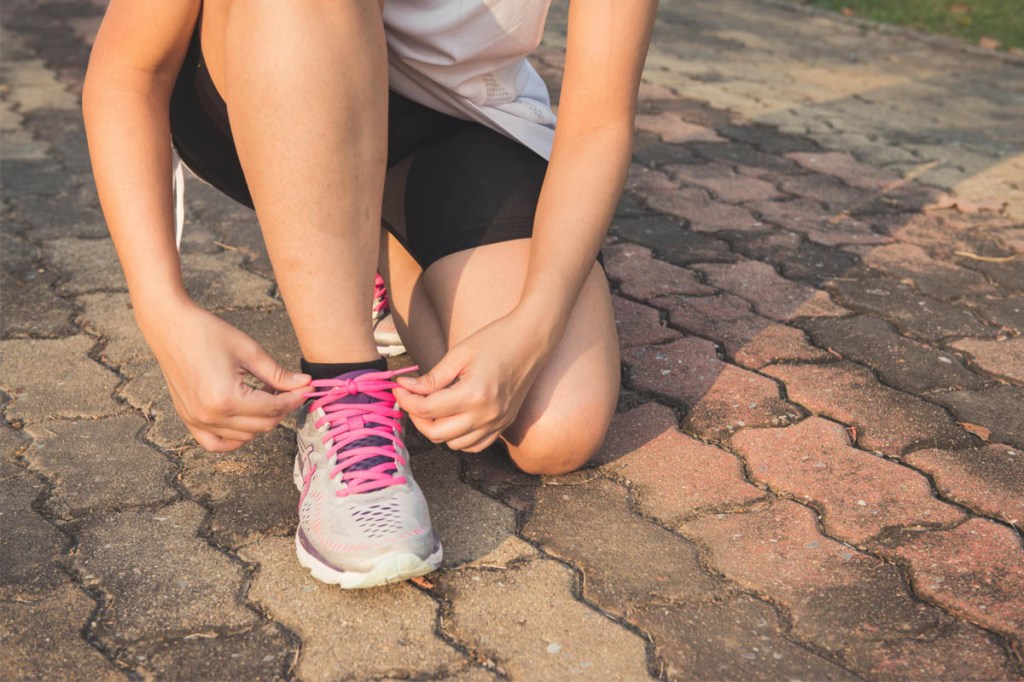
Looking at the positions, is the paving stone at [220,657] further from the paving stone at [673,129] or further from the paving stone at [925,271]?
the paving stone at [673,129]

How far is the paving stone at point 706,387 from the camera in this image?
1.98 m

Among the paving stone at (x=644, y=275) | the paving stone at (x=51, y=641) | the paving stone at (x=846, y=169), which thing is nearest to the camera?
the paving stone at (x=51, y=641)

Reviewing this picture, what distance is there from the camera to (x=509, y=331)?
5.26 feet

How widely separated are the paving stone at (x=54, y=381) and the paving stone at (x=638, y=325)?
2.99ft

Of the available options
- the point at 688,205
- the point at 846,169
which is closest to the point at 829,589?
the point at 688,205

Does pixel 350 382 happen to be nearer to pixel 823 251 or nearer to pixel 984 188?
pixel 823 251

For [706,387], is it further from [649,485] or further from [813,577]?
[813,577]

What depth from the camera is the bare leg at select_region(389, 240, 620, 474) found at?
1.73 metres

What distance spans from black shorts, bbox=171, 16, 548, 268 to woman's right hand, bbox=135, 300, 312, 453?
0.43 meters

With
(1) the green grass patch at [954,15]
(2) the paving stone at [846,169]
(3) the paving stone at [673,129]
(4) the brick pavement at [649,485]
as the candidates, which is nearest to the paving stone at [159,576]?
(4) the brick pavement at [649,485]

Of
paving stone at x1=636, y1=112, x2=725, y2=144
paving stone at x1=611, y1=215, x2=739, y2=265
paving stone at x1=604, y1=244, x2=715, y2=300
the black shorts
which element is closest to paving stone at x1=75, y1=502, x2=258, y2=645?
the black shorts

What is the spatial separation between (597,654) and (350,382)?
18.5 inches

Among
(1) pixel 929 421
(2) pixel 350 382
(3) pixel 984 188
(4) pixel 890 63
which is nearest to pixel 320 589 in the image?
(2) pixel 350 382

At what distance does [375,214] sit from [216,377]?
31 cm
